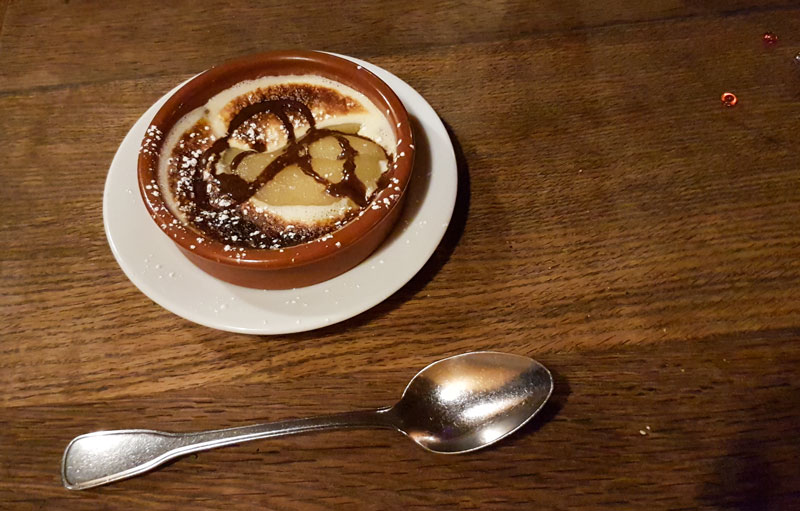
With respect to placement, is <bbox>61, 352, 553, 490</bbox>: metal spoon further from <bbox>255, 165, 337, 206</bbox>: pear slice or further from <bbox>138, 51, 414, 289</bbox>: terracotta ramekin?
<bbox>255, 165, 337, 206</bbox>: pear slice

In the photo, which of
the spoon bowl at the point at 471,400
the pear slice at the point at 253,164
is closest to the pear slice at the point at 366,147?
the pear slice at the point at 253,164

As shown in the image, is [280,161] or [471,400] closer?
[471,400]

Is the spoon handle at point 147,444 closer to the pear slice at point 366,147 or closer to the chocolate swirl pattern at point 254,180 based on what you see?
the chocolate swirl pattern at point 254,180

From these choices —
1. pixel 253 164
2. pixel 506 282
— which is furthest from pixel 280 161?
pixel 506 282

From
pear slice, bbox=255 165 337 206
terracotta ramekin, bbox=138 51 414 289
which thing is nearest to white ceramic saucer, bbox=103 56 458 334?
terracotta ramekin, bbox=138 51 414 289

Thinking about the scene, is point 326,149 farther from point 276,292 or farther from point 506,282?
point 506,282
